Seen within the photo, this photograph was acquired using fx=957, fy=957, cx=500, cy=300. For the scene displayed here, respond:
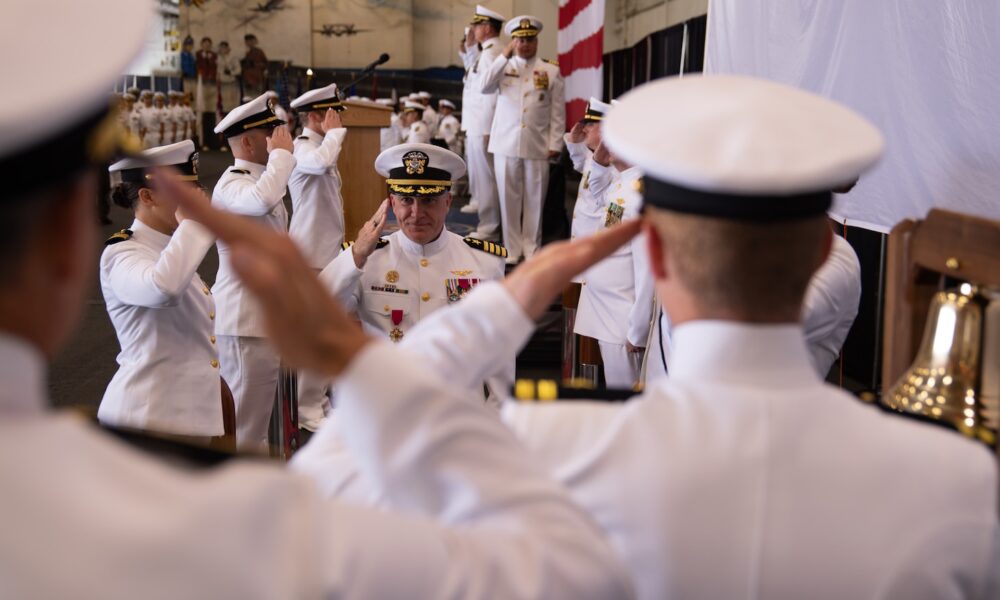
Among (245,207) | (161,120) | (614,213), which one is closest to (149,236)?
(245,207)

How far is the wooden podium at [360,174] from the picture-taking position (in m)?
7.79

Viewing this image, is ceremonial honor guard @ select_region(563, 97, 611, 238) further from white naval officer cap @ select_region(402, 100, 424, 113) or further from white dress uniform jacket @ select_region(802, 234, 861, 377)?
white naval officer cap @ select_region(402, 100, 424, 113)

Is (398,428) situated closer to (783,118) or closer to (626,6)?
(783,118)

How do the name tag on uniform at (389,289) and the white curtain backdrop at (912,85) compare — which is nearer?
the white curtain backdrop at (912,85)

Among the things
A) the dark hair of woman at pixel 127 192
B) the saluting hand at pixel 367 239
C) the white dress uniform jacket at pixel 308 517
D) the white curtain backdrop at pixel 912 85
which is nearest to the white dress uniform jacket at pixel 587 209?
the white curtain backdrop at pixel 912 85

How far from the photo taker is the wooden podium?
779 centimetres

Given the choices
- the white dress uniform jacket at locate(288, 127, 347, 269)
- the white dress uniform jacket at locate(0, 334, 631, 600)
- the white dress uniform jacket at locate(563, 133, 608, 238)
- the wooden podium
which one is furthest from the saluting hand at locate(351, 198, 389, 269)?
the wooden podium

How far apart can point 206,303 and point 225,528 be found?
274 cm

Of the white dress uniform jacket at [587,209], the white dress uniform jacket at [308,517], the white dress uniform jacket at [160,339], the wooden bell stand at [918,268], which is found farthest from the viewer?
the white dress uniform jacket at [587,209]

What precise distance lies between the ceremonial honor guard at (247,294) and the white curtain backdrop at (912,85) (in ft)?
7.82

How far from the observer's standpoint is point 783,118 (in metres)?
1.04

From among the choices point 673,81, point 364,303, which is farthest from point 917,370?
point 364,303

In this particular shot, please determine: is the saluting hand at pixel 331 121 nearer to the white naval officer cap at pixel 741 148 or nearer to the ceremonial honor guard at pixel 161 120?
the white naval officer cap at pixel 741 148

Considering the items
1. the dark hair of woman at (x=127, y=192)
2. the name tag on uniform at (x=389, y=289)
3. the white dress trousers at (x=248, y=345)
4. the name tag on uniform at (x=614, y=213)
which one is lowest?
the white dress trousers at (x=248, y=345)
